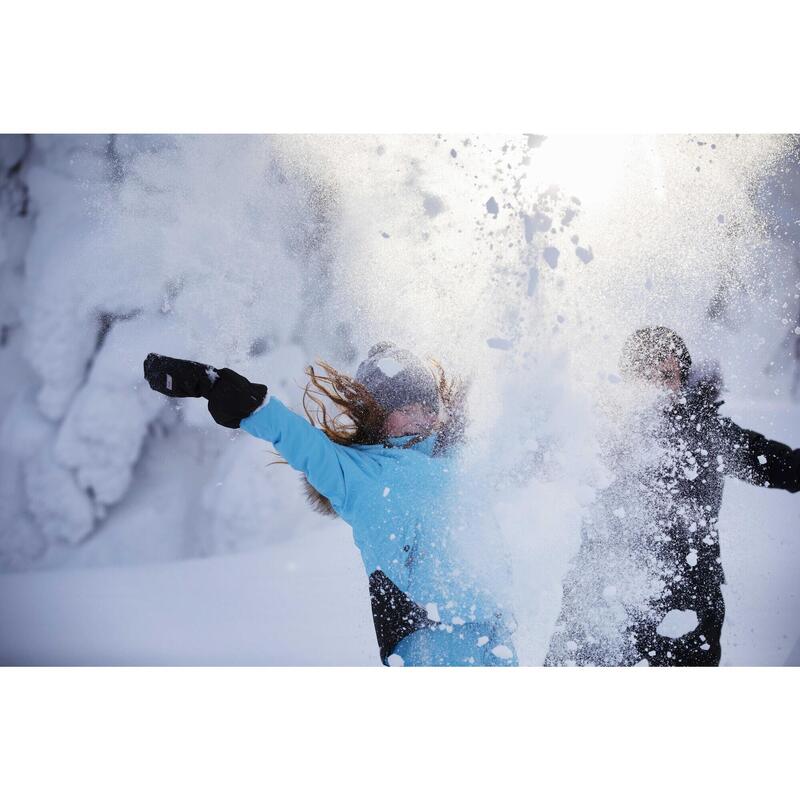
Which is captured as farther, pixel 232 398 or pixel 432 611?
pixel 432 611

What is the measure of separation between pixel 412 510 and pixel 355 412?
312mm

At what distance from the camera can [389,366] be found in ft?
5.95

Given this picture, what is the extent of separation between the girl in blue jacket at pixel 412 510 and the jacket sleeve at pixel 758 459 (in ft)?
2.37

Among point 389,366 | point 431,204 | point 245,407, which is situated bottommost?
point 245,407

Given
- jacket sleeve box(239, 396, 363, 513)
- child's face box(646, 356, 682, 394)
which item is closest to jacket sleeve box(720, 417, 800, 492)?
child's face box(646, 356, 682, 394)

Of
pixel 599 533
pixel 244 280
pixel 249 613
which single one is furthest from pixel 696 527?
pixel 244 280

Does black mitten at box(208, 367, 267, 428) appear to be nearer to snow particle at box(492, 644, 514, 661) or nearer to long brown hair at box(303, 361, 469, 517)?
long brown hair at box(303, 361, 469, 517)

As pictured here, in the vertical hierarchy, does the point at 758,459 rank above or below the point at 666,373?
below

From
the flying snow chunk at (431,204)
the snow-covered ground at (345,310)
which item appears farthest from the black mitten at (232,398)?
the flying snow chunk at (431,204)

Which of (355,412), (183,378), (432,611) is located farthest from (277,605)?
(183,378)

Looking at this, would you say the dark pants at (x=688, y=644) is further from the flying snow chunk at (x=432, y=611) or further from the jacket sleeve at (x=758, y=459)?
the flying snow chunk at (x=432, y=611)

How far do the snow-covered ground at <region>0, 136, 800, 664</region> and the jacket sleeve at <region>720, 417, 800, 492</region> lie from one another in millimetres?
34

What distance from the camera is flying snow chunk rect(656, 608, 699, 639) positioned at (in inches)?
72.9

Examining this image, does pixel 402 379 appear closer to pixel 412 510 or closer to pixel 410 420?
pixel 410 420
